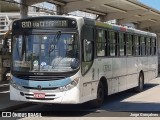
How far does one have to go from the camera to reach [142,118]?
1178 cm

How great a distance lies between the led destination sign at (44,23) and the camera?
1253cm

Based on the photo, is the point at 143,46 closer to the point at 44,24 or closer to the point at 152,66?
the point at 152,66

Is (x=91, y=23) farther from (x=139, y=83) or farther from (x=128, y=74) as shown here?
(x=139, y=83)

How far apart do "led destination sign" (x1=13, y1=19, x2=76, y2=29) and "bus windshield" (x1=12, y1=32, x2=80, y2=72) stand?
0.82 ft

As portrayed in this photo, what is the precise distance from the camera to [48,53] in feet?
40.7

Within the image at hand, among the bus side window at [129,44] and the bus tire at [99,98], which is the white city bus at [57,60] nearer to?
the bus tire at [99,98]

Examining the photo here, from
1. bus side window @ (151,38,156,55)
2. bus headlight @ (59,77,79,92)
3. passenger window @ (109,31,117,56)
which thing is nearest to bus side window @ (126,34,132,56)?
passenger window @ (109,31,117,56)

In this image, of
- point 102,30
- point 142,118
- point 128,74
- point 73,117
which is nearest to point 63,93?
point 73,117

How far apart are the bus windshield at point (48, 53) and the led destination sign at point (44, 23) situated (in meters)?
0.25

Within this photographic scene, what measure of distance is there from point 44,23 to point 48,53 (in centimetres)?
92

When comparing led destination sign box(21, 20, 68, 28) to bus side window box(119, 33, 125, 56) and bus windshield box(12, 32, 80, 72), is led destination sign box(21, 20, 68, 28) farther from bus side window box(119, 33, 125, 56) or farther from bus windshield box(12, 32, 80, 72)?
bus side window box(119, 33, 125, 56)

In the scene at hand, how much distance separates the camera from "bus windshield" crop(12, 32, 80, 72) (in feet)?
40.4

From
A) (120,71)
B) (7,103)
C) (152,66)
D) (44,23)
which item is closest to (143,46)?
(152,66)

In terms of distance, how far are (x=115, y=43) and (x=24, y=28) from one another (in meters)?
4.02
